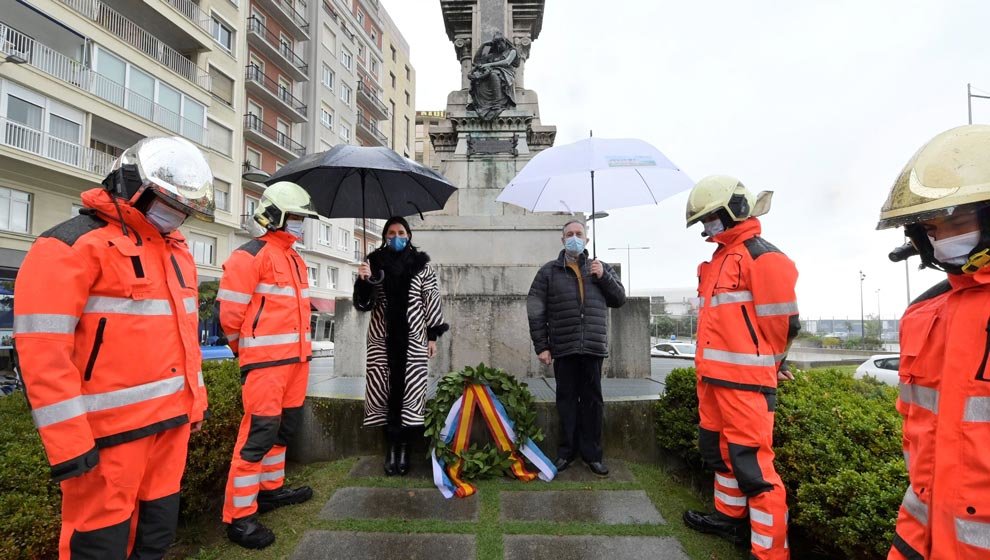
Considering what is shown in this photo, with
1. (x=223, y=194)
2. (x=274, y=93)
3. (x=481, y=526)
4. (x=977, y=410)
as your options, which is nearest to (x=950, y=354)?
(x=977, y=410)

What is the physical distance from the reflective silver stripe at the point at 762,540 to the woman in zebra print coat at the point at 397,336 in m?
2.52

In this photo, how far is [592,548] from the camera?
3094 millimetres

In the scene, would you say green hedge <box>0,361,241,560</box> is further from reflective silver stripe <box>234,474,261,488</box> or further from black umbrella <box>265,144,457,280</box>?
black umbrella <box>265,144,457,280</box>

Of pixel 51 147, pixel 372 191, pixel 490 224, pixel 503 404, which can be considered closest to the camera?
pixel 503 404

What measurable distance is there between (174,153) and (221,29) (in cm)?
2858

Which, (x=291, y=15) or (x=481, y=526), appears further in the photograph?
(x=291, y=15)

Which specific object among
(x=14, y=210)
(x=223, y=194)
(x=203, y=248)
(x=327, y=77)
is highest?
(x=327, y=77)

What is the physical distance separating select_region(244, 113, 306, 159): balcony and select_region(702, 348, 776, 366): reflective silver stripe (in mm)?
28964

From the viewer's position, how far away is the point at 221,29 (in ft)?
80.9

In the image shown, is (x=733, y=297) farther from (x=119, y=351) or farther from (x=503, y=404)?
(x=119, y=351)

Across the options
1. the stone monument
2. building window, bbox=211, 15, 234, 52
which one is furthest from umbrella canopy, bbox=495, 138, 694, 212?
building window, bbox=211, 15, 234, 52

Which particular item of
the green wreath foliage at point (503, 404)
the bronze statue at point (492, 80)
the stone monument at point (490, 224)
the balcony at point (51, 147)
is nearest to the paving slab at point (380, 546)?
the green wreath foliage at point (503, 404)

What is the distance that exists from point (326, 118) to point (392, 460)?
35062 mm

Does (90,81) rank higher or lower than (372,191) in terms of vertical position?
higher
